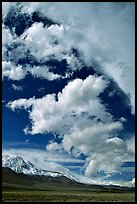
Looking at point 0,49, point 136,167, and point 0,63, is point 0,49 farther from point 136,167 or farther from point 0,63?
point 136,167

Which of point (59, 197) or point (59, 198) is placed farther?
point (59, 197)

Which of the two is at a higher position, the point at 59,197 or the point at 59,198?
the point at 59,198

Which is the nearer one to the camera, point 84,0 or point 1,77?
point 84,0

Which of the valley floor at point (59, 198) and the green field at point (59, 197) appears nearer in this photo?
the valley floor at point (59, 198)

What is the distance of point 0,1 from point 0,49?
1.73 metres

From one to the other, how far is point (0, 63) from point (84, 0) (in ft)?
12.7

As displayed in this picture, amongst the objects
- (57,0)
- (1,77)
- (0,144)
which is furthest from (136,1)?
(0,144)

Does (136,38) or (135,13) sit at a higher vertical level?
(135,13)

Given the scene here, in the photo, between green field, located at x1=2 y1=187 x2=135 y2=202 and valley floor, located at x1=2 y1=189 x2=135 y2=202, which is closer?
valley floor, located at x1=2 y1=189 x2=135 y2=202

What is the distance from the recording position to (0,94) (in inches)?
484

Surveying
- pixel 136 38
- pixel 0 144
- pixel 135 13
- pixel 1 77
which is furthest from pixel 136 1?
pixel 0 144

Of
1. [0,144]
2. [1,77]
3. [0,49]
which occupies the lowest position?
[0,144]

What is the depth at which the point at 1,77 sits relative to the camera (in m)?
12.9

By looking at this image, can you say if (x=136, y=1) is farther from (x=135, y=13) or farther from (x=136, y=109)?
(x=136, y=109)
